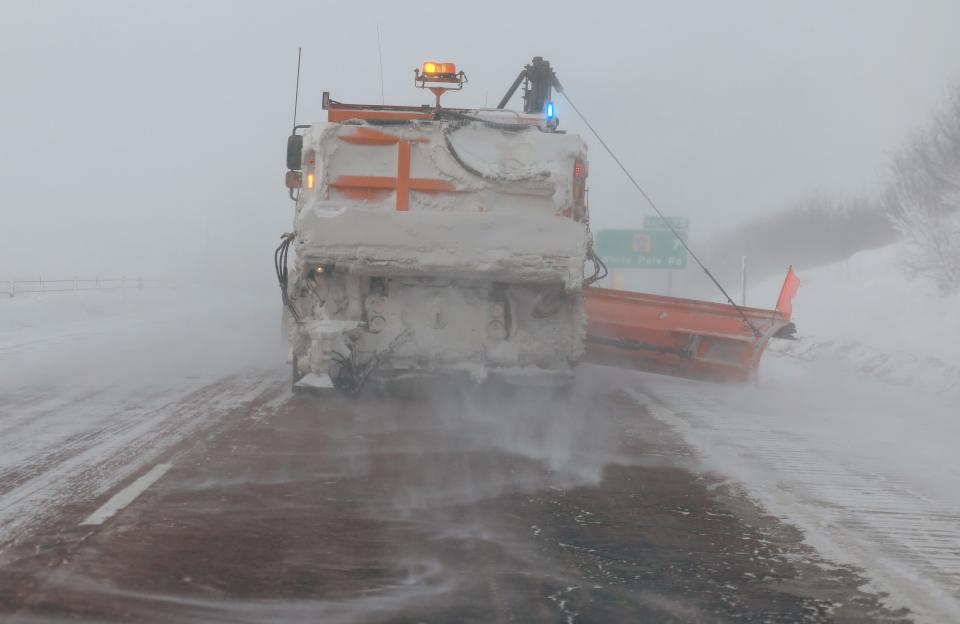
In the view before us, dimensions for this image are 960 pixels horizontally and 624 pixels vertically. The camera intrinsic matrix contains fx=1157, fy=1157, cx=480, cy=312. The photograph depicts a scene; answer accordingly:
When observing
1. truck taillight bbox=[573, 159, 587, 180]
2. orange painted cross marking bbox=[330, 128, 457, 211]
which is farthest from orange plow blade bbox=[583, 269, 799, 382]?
orange painted cross marking bbox=[330, 128, 457, 211]

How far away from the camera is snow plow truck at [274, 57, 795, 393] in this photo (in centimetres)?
1041

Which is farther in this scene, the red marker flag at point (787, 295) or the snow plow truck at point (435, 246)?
the red marker flag at point (787, 295)

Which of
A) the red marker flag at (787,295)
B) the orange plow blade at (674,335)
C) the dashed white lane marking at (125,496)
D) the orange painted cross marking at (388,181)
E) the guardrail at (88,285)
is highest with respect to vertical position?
the orange painted cross marking at (388,181)

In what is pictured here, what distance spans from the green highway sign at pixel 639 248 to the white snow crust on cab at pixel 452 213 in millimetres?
23171

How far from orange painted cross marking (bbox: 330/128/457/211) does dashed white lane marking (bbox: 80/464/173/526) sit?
141 inches

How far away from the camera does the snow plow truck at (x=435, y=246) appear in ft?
34.2

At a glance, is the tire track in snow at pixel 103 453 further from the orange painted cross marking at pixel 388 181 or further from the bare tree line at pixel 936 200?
the bare tree line at pixel 936 200

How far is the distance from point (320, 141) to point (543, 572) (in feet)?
20.4

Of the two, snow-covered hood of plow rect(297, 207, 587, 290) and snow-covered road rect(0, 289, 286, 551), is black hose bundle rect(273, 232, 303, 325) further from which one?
snow-covered hood of plow rect(297, 207, 587, 290)

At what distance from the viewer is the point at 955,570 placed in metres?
5.55

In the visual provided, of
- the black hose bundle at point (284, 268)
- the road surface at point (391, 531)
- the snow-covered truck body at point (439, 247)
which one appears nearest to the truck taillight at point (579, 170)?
the snow-covered truck body at point (439, 247)

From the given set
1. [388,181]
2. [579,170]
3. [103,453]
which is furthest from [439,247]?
[103,453]

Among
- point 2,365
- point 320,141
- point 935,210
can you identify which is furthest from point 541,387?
point 935,210

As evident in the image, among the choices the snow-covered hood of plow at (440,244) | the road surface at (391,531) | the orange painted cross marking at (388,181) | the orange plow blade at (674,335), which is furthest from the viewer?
the orange plow blade at (674,335)
